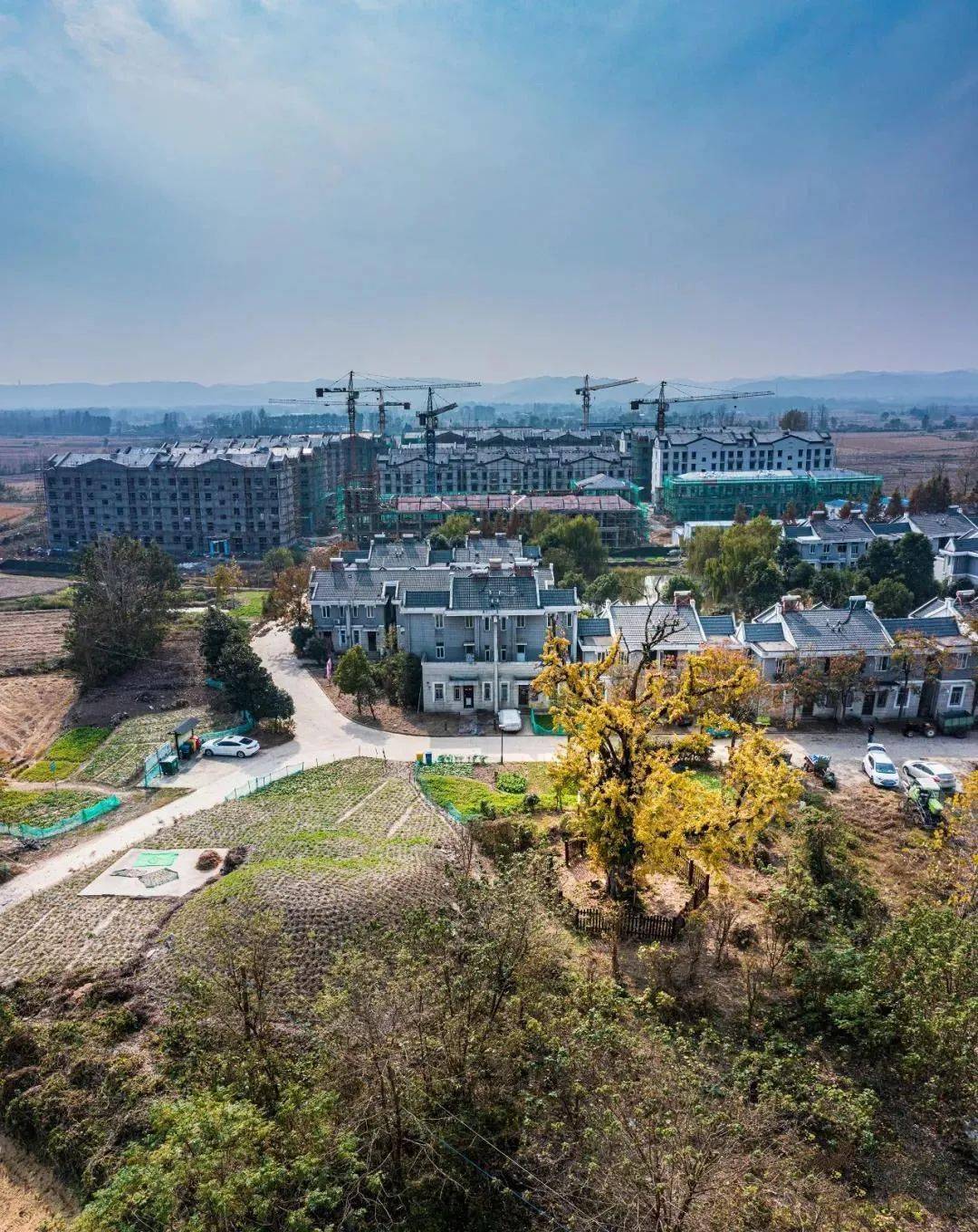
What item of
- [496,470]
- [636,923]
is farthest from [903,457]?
[636,923]

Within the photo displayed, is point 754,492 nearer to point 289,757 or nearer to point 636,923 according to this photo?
point 289,757

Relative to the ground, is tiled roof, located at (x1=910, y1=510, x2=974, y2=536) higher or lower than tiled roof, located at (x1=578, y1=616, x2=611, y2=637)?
higher

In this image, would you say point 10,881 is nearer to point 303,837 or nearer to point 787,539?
point 303,837

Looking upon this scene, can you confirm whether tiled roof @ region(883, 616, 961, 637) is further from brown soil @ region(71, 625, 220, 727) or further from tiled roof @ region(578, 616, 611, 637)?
brown soil @ region(71, 625, 220, 727)

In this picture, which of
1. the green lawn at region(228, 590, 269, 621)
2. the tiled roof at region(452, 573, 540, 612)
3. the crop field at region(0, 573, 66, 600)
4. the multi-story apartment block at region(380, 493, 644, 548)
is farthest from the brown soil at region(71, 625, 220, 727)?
the multi-story apartment block at region(380, 493, 644, 548)

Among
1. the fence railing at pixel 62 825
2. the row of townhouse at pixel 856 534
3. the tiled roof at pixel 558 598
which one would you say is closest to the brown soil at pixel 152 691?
the fence railing at pixel 62 825

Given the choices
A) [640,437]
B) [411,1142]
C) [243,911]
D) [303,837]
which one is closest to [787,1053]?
[411,1142]
